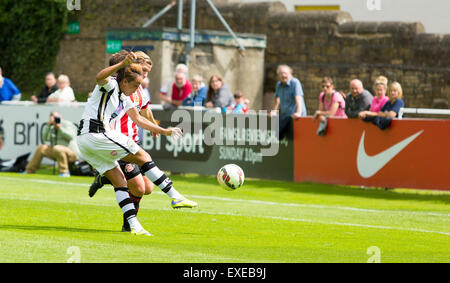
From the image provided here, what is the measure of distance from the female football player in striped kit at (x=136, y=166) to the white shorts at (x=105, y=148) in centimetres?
27

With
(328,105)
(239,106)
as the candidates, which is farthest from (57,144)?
(328,105)

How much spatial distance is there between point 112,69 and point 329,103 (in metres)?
10.1

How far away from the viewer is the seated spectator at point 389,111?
61.5 feet

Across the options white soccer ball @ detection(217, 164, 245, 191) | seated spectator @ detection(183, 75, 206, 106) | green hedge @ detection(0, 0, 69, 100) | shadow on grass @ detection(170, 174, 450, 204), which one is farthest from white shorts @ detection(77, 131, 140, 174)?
green hedge @ detection(0, 0, 69, 100)

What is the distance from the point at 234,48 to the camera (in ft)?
99.6

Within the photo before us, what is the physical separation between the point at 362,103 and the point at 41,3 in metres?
19.3

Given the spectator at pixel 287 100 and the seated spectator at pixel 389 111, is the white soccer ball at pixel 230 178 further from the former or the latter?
the spectator at pixel 287 100

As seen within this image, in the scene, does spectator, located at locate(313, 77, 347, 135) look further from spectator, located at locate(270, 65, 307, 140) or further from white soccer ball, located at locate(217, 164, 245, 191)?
white soccer ball, located at locate(217, 164, 245, 191)

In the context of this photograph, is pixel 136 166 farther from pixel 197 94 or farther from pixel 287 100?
pixel 197 94

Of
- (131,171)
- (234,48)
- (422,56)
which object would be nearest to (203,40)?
(234,48)

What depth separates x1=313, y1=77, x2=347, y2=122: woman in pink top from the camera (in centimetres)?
2002

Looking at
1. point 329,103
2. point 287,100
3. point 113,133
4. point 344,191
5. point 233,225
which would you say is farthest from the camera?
point 287,100

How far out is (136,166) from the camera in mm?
11773
